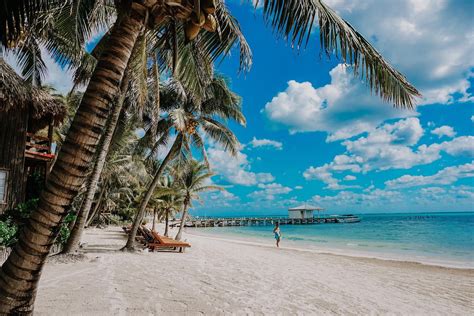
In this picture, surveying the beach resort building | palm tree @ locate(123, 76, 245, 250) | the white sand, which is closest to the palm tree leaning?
the white sand

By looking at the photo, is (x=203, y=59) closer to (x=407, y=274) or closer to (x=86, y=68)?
(x=86, y=68)

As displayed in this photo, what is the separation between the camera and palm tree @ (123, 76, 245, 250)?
12.7 meters

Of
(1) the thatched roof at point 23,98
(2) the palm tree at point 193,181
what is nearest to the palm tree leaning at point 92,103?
(1) the thatched roof at point 23,98

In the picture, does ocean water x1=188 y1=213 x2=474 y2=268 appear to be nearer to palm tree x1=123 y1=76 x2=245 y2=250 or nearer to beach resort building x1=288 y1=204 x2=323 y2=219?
palm tree x1=123 y1=76 x2=245 y2=250

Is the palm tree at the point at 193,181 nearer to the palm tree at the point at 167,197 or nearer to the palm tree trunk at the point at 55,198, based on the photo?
the palm tree at the point at 167,197

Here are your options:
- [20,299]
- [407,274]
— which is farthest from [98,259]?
[407,274]

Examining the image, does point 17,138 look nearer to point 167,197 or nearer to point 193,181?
point 193,181

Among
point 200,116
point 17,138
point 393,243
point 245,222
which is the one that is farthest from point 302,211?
point 17,138

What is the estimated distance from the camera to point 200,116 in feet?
44.9

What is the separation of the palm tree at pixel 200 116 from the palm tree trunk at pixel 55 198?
9522 millimetres

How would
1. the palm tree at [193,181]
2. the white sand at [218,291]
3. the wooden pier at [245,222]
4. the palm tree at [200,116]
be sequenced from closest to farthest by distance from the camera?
the white sand at [218,291] < the palm tree at [200,116] < the palm tree at [193,181] < the wooden pier at [245,222]

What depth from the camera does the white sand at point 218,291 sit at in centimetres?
455

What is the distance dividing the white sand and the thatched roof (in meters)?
5.10

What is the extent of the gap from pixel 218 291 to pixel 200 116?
9.30m
